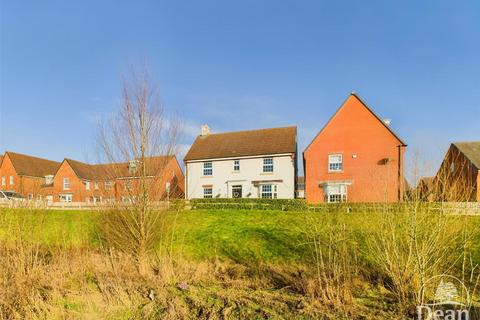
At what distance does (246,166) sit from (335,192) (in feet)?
30.1

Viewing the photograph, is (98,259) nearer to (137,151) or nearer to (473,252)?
(137,151)

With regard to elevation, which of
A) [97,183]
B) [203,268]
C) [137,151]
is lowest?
[203,268]

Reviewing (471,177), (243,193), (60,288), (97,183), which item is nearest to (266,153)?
(243,193)

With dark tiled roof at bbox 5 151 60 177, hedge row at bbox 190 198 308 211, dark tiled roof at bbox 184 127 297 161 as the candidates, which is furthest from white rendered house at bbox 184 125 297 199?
dark tiled roof at bbox 5 151 60 177

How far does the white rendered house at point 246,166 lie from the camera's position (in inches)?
1091

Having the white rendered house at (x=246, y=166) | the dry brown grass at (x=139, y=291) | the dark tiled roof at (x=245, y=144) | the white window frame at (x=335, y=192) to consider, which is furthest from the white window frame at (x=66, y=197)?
the dry brown grass at (x=139, y=291)

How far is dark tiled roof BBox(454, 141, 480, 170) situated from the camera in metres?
26.0

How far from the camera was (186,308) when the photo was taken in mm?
5984

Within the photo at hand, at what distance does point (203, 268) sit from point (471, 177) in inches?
1092

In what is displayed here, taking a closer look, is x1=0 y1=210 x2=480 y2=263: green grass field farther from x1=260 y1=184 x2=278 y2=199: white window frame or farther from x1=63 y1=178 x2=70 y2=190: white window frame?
x1=63 y1=178 x2=70 y2=190: white window frame

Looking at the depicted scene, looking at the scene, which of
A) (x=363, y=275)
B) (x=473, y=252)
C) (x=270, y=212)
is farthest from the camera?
(x=270, y=212)

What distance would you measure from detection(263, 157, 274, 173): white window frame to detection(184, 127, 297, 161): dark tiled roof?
66 centimetres

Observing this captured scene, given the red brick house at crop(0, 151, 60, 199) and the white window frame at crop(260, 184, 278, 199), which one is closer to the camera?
the white window frame at crop(260, 184, 278, 199)

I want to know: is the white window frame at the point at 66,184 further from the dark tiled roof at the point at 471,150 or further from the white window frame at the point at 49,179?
the dark tiled roof at the point at 471,150
